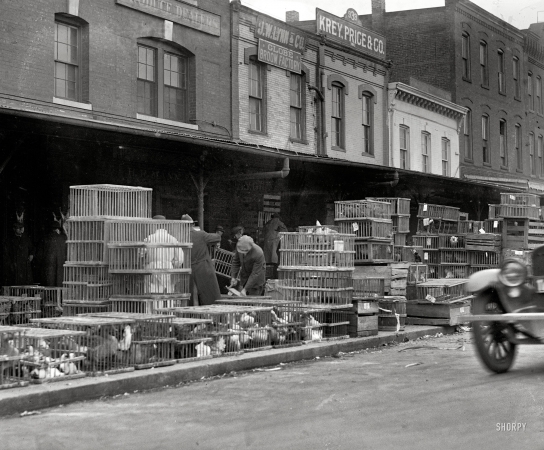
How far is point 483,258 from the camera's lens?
2211 centimetres

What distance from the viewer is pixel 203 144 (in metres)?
15.5

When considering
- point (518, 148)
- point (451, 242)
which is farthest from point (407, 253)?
point (518, 148)

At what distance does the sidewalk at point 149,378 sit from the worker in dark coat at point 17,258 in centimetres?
605

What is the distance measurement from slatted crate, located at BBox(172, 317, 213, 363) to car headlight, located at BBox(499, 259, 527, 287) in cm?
373

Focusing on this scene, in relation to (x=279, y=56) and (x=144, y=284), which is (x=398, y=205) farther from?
(x=144, y=284)

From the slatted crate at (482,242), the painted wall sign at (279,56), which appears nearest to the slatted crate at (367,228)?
the slatted crate at (482,242)

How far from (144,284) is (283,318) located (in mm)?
2233

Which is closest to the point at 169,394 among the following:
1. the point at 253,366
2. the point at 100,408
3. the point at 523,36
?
the point at 100,408

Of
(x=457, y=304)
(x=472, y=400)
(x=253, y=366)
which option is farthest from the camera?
(x=457, y=304)

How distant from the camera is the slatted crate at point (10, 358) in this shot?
8727 millimetres

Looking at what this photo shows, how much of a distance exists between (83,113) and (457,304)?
8277mm

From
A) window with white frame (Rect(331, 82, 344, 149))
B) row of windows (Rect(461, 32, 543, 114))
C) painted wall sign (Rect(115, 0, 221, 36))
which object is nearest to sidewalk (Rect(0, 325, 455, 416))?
painted wall sign (Rect(115, 0, 221, 36))

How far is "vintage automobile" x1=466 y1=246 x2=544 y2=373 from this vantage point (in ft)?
30.7

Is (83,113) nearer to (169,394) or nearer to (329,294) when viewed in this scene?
(329,294)
